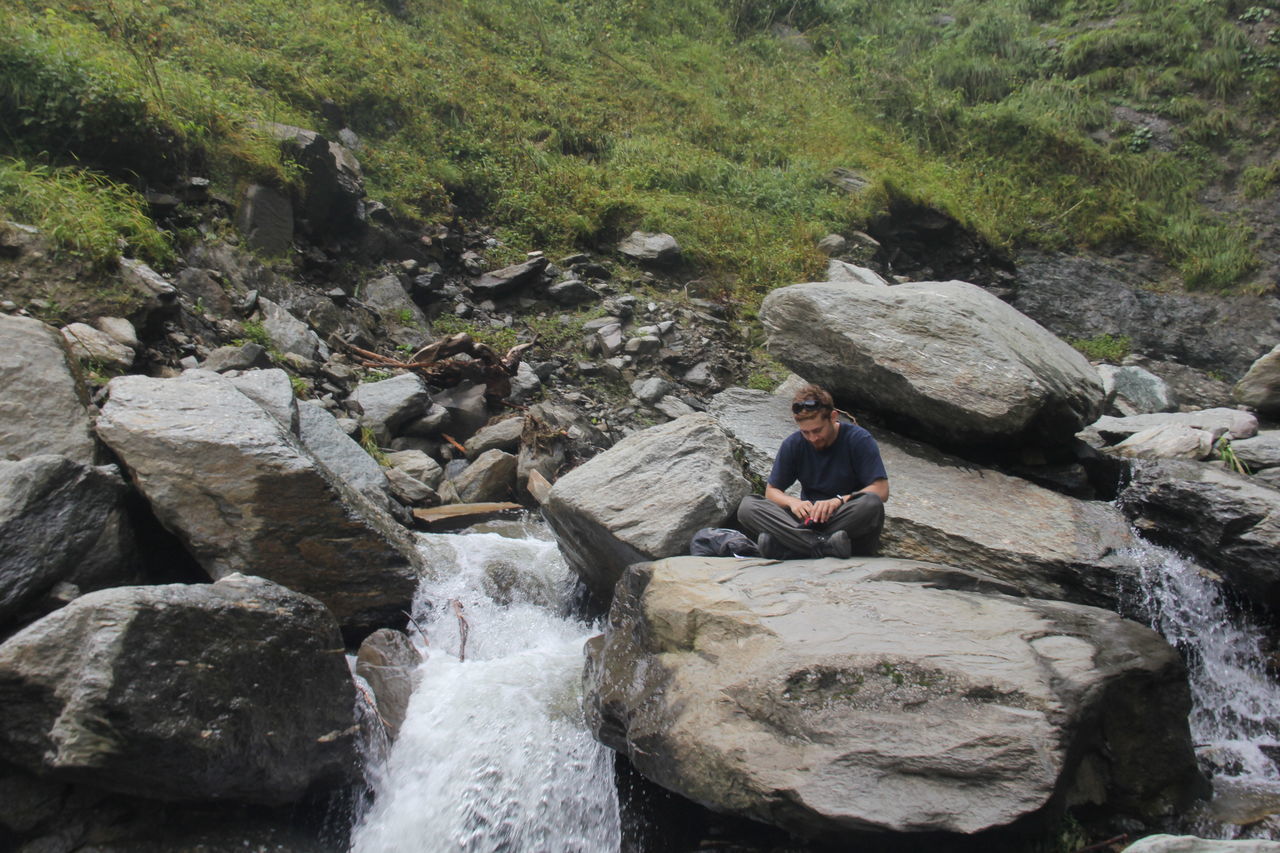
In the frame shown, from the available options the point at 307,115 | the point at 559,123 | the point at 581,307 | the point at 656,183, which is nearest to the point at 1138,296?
the point at 656,183

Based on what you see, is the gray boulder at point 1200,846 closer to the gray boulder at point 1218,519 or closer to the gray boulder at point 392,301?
the gray boulder at point 1218,519

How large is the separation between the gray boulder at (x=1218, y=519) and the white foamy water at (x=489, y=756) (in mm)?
4621

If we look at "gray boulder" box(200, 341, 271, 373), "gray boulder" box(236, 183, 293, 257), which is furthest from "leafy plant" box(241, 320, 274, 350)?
"gray boulder" box(236, 183, 293, 257)

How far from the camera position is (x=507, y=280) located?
1113cm

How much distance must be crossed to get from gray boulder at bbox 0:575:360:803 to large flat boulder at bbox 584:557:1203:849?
5.11 ft

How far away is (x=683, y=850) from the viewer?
3.89 meters

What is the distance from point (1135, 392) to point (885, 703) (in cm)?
973

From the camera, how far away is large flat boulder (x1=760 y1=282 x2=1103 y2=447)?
20.5 ft

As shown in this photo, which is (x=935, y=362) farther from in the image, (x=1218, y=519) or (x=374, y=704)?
(x=374, y=704)

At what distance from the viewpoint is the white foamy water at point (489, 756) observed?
13.3 ft

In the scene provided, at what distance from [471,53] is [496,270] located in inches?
279

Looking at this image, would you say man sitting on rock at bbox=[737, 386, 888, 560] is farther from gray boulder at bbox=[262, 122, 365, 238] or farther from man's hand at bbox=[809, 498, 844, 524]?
gray boulder at bbox=[262, 122, 365, 238]

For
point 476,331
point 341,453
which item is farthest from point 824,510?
point 476,331

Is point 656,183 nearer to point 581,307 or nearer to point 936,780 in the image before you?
point 581,307
